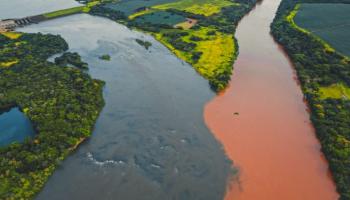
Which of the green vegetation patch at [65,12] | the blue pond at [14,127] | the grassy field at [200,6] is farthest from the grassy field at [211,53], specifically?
the green vegetation patch at [65,12]

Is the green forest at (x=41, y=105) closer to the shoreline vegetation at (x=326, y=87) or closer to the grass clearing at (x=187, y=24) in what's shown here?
the grass clearing at (x=187, y=24)

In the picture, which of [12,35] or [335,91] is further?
[12,35]

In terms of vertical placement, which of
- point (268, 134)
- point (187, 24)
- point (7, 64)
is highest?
point (7, 64)

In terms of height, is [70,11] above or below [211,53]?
above

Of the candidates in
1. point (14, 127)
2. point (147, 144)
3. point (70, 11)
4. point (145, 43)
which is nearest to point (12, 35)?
point (70, 11)

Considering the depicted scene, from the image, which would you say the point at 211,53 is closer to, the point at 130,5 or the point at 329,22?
the point at 329,22

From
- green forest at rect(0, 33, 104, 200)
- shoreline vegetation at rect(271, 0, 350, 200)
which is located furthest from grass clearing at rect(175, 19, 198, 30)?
green forest at rect(0, 33, 104, 200)
